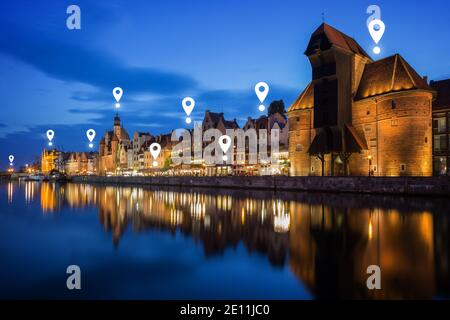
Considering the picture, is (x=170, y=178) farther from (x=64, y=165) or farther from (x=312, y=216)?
(x=64, y=165)

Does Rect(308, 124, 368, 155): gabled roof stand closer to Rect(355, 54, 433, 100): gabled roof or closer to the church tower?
Rect(355, 54, 433, 100): gabled roof

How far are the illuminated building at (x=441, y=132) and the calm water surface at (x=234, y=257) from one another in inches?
1206

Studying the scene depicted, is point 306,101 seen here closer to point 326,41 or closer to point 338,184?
point 326,41

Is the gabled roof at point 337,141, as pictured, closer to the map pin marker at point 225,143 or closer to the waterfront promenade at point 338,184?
the waterfront promenade at point 338,184

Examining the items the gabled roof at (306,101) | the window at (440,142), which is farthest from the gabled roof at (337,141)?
the window at (440,142)

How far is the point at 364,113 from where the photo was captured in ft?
129

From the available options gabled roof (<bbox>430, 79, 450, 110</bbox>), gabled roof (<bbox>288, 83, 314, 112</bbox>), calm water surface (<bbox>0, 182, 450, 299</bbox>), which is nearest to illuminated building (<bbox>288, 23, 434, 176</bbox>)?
gabled roof (<bbox>288, 83, 314, 112</bbox>)

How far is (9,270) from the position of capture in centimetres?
947

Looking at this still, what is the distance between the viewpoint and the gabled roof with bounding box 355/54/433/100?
1406 inches

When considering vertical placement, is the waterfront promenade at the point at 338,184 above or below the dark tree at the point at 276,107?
below

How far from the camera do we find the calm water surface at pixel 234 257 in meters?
7.55

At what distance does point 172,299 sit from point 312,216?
13322 mm
